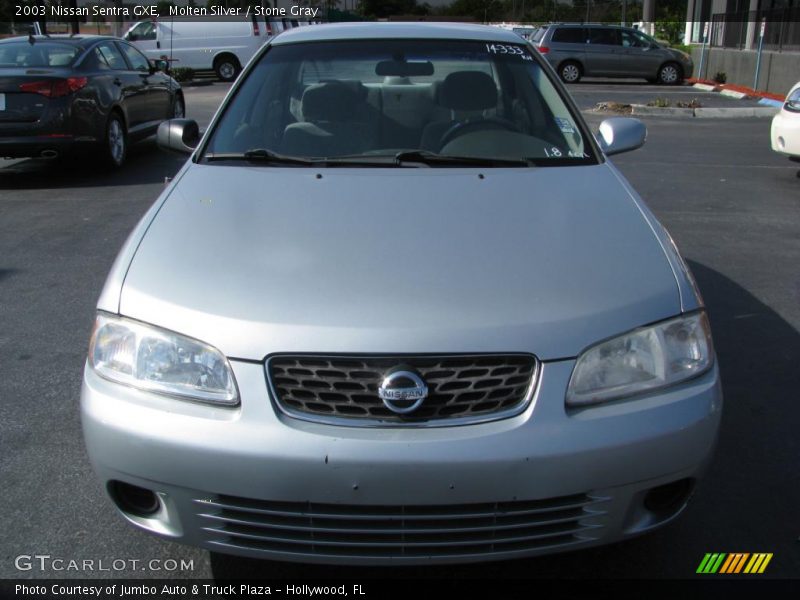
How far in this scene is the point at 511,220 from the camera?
290cm

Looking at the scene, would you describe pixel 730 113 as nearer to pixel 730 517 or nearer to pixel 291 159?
pixel 291 159

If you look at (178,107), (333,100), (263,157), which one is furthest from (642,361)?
(178,107)

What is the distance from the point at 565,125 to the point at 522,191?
33.0 inches

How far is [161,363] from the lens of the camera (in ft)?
7.86

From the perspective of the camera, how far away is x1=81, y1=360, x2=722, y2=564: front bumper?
7.18ft

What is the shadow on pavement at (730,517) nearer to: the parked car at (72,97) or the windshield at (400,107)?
the windshield at (400,107)

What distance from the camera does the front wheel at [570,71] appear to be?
2411cm

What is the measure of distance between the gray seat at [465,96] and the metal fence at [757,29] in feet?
60.4

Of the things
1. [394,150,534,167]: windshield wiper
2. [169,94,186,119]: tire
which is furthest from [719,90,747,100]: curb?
[394,150,534,167]: windshield wiper

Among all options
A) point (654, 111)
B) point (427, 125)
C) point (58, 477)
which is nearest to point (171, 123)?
point (427, 125)

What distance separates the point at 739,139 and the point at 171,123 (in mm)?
10483

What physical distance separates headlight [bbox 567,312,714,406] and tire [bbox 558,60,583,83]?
74.7 ft

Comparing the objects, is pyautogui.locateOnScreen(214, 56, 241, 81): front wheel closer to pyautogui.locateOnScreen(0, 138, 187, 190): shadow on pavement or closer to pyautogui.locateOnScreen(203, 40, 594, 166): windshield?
pyautogui.locateOnScreen(0, 138, 187, 190): shadow on pavement

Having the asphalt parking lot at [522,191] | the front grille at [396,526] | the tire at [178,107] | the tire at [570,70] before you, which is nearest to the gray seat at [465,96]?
the asphalt parking lot at [522,191]
